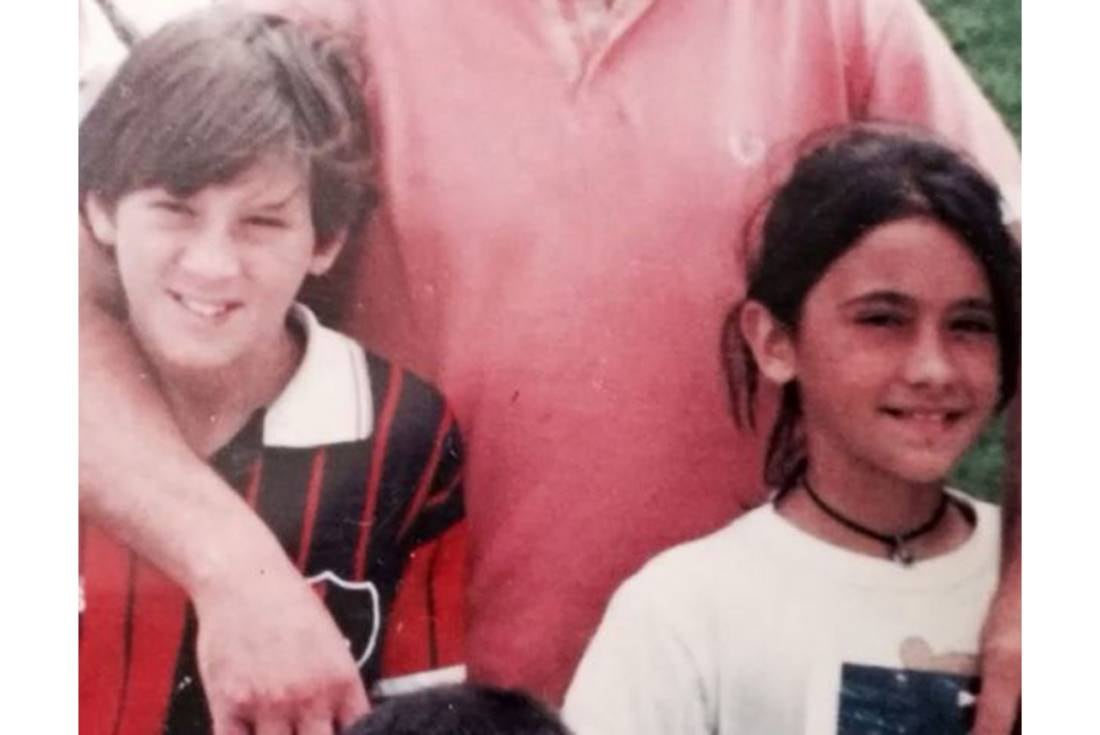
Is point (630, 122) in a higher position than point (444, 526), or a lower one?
higher

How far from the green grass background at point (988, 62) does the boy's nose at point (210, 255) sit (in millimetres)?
820

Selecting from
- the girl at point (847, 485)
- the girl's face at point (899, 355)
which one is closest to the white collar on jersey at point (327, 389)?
the girl at point (847, 485)

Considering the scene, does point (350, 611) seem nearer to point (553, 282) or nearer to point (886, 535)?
point (553, 282)

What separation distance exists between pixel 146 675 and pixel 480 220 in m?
0.60

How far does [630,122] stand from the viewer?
164 centimetres

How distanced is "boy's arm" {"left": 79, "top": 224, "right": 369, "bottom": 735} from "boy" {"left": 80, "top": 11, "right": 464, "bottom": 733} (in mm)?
16

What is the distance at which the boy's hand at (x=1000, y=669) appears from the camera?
1.67m

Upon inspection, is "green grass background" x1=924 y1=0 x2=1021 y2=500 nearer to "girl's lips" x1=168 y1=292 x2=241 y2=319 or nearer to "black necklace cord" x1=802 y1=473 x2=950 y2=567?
"black necklace cord" x1=802 y1=473 x2=950 y2=567

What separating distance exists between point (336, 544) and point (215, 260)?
330 millimetres

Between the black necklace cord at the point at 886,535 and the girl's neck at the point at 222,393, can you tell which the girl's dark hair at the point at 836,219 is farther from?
the girl's neck at the point at 222,393

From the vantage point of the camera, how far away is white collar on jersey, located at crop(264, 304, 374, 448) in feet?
5.34

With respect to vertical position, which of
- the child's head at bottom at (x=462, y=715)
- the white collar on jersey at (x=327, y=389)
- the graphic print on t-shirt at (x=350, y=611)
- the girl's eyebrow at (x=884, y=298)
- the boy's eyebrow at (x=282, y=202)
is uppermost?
the boy's eyebrow at (x=282, y=202)
